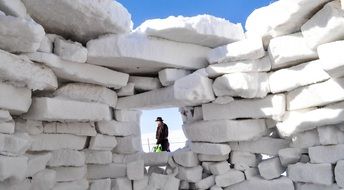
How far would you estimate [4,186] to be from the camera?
2.91 metres

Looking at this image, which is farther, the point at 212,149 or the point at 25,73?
the point at 212,149

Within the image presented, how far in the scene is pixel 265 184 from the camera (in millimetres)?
3547

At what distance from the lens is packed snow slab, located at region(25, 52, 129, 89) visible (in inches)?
125

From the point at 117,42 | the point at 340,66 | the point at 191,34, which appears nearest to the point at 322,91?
the point at 340,66

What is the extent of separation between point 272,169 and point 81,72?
242 cm

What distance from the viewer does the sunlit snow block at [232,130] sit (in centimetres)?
366

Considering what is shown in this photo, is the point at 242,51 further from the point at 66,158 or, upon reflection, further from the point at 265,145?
the point at 66,158

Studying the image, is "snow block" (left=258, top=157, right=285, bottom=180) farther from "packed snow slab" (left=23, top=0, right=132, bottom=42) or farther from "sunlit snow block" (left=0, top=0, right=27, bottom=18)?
"sunlit snow block" (left=0, top=0, right=27, bottom=18)

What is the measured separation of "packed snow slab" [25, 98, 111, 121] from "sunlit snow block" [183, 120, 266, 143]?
1293 millimetres

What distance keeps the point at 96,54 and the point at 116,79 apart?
53 centimetres

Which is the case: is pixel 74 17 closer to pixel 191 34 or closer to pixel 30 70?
pixel 30 70

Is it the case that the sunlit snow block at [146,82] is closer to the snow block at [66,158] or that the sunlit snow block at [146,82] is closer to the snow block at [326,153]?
the snow block at [66,158]

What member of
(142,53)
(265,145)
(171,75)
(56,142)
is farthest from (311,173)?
(56,142)

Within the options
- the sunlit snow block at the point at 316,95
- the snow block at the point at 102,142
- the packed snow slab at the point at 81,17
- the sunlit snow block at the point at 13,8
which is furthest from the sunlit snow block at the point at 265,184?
the sunlit snow block at the point at 13,8
